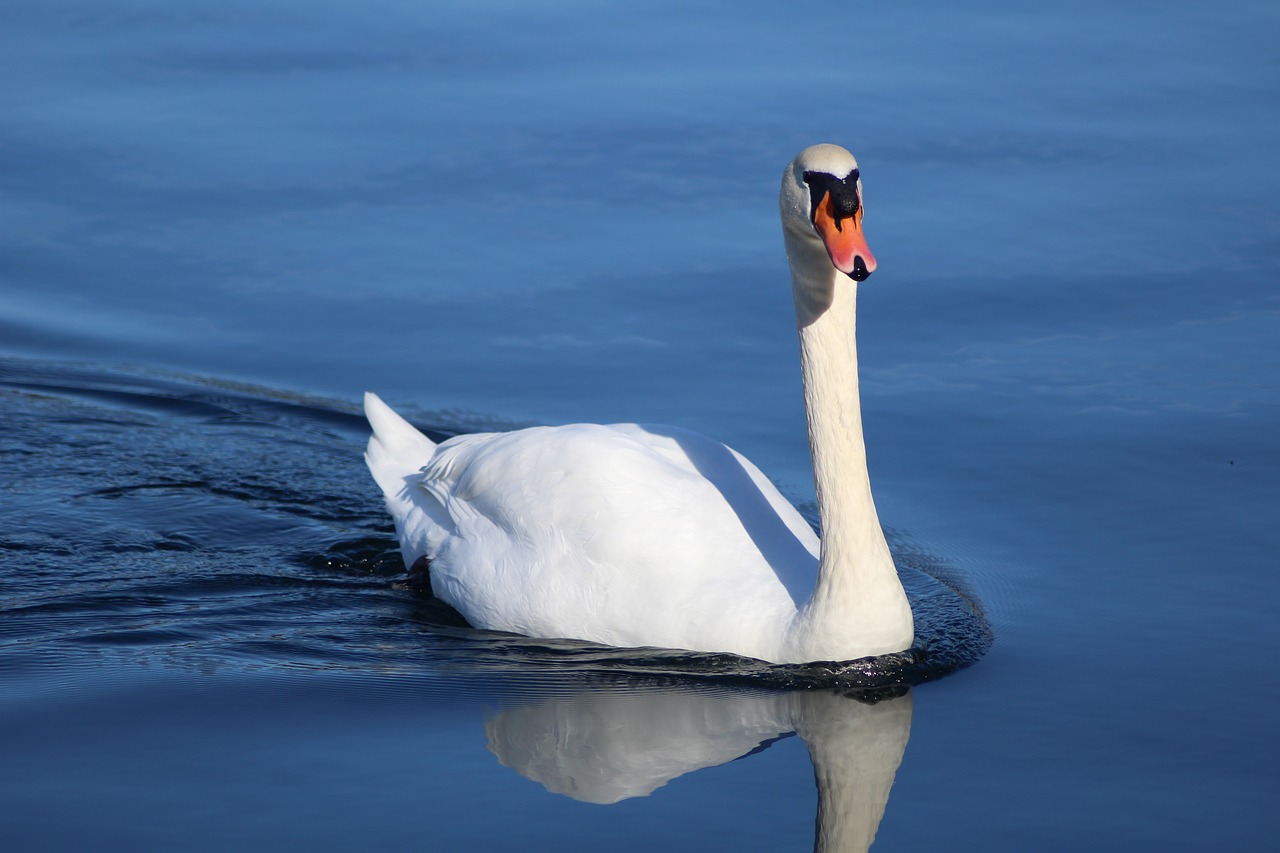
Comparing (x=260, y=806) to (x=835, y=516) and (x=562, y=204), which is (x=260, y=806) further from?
(x=562, y=204)

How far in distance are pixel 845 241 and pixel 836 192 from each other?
0.65 feet

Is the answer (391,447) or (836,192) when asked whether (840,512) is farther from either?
(391,447)

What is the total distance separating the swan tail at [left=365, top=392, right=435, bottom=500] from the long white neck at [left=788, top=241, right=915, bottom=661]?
268 cm

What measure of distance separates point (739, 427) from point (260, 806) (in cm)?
457

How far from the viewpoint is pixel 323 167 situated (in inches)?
535

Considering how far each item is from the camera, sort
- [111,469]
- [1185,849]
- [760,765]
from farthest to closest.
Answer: [111,469] → [760,765] → [1185,849]

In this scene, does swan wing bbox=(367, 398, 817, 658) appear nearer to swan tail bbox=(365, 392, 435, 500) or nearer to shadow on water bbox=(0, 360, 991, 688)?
shadow on water bbox=(0, 360, 991, 688)

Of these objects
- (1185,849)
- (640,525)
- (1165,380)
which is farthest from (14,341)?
(1185,849)

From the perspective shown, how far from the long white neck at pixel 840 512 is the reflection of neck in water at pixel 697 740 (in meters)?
0.25

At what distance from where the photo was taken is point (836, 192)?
6688 millimetres

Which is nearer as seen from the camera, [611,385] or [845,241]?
[845,241]

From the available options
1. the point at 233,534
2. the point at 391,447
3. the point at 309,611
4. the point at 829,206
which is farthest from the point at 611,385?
the point at 829,206

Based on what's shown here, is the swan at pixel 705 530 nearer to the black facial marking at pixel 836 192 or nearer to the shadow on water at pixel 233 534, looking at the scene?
the black facial marking at pixel 836 192

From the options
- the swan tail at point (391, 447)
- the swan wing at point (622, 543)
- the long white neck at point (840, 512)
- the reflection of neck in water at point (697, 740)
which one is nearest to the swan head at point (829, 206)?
the long white neck at point (840, 512)
